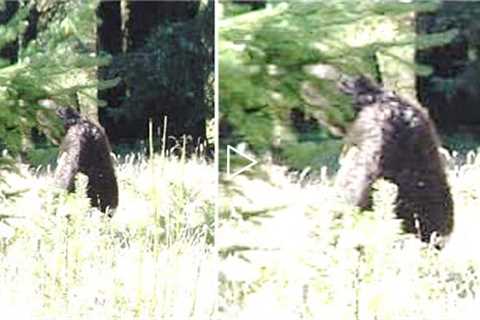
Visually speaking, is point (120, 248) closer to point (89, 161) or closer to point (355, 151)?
point (89, 161)

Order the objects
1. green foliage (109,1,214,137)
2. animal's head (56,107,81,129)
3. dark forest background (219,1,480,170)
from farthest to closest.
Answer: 1. animal's head (56,107,81,129)
2. green foliage (109,1,214,137)
3. dark forest background (219,1,480,170)

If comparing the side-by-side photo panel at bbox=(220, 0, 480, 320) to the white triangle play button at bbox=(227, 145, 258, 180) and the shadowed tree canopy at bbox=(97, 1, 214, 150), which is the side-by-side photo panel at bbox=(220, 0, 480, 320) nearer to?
the white triangle play button at bbox=(227, 145, 258, 180)

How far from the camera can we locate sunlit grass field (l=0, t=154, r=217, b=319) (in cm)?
367

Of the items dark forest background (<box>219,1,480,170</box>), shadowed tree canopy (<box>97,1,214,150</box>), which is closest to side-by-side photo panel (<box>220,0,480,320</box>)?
dark forest background (<box>219,1,480,170</box>)

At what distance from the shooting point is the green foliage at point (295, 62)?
3549 millimetres

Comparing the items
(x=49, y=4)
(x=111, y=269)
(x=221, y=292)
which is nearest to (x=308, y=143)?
(x=221, y=292)

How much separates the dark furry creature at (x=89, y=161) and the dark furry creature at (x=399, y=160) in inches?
36.7

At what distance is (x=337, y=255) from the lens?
3562 mm

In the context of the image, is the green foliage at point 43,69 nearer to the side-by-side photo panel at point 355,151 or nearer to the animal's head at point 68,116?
the animal's head at point 68,116

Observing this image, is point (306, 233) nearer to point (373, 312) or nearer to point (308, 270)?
point (308, 270)

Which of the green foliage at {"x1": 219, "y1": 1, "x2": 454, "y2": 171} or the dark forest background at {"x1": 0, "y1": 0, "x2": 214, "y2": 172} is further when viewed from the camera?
the dark forest background at {"x1": 0, "y1": 0, "x2": 214, "y2": 172}

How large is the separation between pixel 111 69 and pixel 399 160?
1.20 meters

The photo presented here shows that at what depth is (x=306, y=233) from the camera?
11.8 feet

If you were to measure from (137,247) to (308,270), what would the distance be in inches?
27.2
